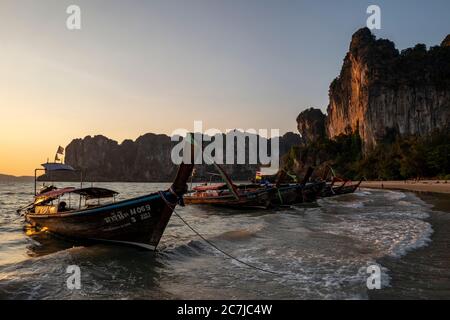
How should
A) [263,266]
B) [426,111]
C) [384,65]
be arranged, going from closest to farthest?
[263,266] → [426,111] → [384,65]

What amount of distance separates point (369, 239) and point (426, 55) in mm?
100100

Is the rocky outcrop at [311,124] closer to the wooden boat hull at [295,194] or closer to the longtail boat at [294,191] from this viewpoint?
the wooden boat hull at [295,194]

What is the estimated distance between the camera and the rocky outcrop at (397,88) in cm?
8975

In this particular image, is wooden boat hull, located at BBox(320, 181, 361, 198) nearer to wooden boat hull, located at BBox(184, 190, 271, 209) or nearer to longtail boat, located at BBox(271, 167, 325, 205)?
longtail boat, located at BBox(271, 167, 325, 205)

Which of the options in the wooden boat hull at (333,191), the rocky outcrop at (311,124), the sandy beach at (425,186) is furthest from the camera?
the rocky outcrop at (311,124)

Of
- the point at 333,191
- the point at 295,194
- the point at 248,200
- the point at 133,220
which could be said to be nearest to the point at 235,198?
the point at 248,200

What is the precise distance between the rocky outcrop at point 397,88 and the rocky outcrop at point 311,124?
1724 inches

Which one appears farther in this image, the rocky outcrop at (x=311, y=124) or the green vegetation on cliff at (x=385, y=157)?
the rocky outcrop at (x=311, y=124)

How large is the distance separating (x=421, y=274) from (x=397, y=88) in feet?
331

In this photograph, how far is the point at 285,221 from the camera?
1978cm

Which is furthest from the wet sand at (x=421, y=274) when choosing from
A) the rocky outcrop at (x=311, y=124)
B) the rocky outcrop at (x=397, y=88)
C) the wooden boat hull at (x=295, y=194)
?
the rocky outcrop at (x=311, y=124)

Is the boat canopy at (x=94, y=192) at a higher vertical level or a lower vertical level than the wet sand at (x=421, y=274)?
higher
